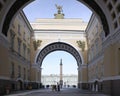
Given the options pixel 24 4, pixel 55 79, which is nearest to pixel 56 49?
pixel 24 4

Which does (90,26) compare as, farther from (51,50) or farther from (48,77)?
(48,77)

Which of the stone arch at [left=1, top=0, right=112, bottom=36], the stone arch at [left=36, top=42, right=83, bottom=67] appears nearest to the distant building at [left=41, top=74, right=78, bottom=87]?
the stone arch at [left=36, top=42, right=83, bottom=67]

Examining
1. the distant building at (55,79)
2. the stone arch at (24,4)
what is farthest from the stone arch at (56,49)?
the distant building at (55,79)

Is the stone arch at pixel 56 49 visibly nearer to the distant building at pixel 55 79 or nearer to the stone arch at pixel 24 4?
the stone arch at pixel 24 4

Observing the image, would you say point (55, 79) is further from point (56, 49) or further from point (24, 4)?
point (24, 4)

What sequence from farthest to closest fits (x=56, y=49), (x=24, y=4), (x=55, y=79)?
(x=55, y=79)
(x=56, y=49)
(x=24, y=4)

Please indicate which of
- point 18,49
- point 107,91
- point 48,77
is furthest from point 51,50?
point 48,77

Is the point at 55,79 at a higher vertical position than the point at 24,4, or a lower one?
lower

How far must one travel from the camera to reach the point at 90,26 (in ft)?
168

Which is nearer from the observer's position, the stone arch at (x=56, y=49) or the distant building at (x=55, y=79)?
the stone arch at (x=56, y=49)

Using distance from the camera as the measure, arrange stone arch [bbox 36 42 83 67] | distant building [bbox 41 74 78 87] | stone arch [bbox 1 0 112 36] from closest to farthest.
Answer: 1. stone arch [bbox 1 0 112 36]
2. stone arch [bbox 36 42 83 67]
3. distant building [bbox 41 74 78 87]

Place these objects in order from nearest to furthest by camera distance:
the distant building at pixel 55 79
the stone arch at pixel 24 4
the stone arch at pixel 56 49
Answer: the stone arch at pixel 24 4, the stone arch at pixel 56 49, the distant building at pixel 55 79

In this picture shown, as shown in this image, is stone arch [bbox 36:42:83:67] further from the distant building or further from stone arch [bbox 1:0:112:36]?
the distant building

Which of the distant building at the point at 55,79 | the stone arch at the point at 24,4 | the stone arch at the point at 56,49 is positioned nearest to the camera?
the stone arch at the point at 24,4
